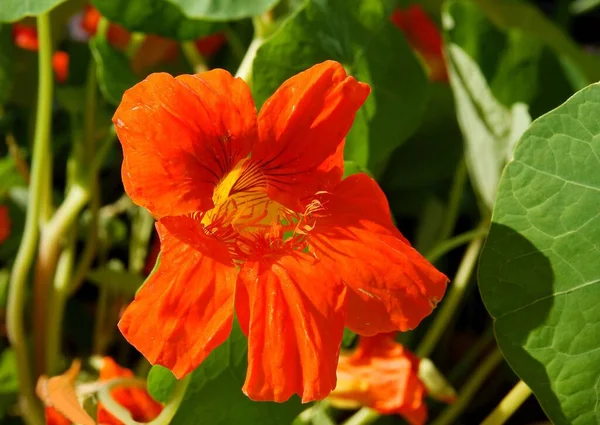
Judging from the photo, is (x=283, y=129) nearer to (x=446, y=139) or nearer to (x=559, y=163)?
(x=559, y=163)

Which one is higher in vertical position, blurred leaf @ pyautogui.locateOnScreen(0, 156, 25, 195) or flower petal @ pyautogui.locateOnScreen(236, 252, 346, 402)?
flower petal @ pyautogui.locateOnScreen(236, 252, 346, 402)

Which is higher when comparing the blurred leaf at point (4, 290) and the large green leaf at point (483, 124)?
the large green leaf at point (483, 124)

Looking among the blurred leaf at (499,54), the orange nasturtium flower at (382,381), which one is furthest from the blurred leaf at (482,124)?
the orange nasturtium flower at (382,381)

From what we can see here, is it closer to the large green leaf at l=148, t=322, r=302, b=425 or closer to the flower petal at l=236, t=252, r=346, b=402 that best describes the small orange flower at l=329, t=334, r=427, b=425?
the large green leaf at l=148, t=322, r=302, b=425

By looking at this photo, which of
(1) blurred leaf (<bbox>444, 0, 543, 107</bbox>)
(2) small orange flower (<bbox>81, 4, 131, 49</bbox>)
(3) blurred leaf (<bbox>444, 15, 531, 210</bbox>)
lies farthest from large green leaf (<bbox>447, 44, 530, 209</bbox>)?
(2) small orange flower (<bbox>81, 4, 131, 49</bbox>)

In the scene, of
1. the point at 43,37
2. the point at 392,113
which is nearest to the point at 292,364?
the point at 392,113

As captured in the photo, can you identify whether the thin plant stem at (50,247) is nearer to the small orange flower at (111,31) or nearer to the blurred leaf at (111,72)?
the blurred leaf at (111,72)

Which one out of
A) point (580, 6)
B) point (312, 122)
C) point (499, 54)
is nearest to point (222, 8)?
point (312, 122)
